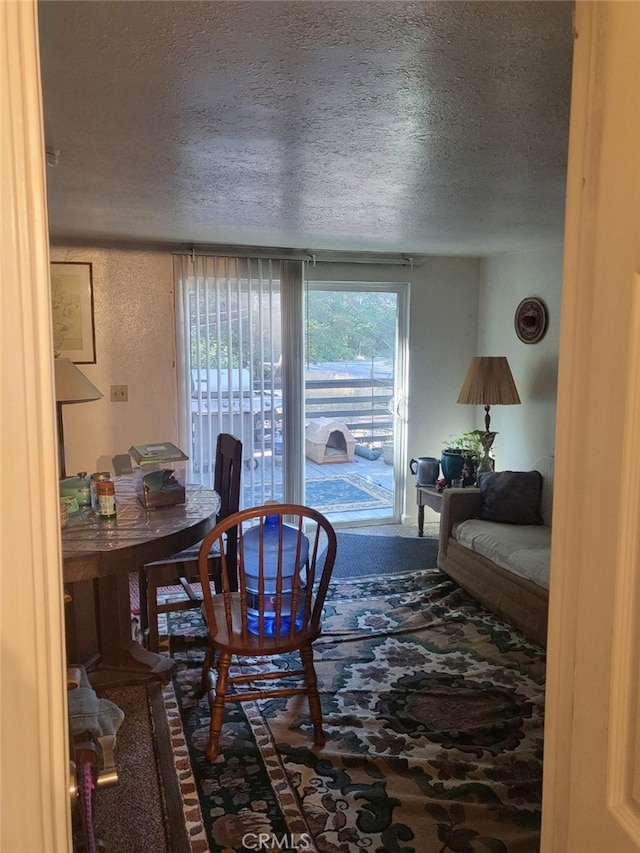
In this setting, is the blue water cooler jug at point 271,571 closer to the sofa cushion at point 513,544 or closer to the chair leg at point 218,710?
the chair leg at point 218,710

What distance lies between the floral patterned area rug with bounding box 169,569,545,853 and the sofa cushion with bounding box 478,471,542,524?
67 centimetres

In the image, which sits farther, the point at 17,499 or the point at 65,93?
the point at 65,93

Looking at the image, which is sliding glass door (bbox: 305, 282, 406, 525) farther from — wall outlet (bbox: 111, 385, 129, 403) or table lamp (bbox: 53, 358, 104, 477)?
table lamp (bbox: 53, 358, 104, 477)

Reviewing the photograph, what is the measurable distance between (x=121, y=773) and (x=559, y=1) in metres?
2.55

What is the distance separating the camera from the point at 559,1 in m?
1.29

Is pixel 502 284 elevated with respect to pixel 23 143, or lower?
elevated

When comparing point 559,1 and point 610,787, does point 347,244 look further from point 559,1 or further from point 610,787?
point 610,787

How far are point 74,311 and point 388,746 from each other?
10.8ft

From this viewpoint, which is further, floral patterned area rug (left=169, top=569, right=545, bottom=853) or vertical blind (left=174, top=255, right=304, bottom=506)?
vertical blind (left=174, top=255, right=304, bottom=506)

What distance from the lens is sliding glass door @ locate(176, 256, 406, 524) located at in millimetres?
4641

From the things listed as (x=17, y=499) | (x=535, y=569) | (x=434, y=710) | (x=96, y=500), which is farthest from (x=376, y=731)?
(x=17, y=499)

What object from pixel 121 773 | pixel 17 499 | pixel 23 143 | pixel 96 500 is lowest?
pixel 121 773
